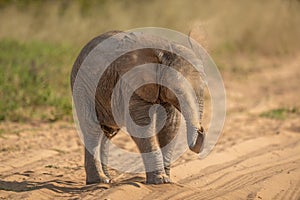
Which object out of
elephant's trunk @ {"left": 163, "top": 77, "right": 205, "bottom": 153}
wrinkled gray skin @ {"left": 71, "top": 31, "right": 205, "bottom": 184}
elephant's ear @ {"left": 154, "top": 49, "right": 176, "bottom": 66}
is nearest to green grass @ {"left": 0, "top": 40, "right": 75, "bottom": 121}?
wrinkled gray skin @ {"left": 71, "top": 31, "right": 205, "bottom": 184}

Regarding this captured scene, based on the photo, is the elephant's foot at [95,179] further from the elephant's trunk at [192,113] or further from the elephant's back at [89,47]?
the elephant's trunk at [192,113]

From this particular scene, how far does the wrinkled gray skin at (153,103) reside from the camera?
5.95 meters

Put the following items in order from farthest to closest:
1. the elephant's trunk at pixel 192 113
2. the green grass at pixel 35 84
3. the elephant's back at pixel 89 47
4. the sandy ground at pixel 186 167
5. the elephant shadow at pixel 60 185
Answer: the green grass at pixel 35 84 < the elephant's back at pixel 89 47 < the elephant shadow at pixel 60 185 < the sandy ground at pixel 186 167 < the elephant's trunk at pixel 192 113

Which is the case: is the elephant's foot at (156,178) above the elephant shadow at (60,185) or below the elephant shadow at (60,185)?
above

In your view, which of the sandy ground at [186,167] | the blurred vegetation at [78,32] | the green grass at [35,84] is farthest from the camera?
the blurred vegetation at [78,32]

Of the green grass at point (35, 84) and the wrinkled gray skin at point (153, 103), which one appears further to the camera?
the green grass at point (35, 84)

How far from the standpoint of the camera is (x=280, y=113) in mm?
11562

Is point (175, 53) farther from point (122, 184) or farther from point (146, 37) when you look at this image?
point (122, 184)

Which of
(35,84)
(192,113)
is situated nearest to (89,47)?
(192,113)

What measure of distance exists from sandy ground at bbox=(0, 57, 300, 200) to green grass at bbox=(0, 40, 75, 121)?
0.47 metres

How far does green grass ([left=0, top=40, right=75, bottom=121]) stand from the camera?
10.7 metres

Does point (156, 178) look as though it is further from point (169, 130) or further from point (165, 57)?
point (165, 57)

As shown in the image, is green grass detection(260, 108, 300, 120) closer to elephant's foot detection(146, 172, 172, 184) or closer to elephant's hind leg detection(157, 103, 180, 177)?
elephant's hind leg detection(157, 103, 180, 177)

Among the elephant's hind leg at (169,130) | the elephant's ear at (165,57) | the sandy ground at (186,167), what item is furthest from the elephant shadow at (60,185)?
the elephant's ear at (165,57)
